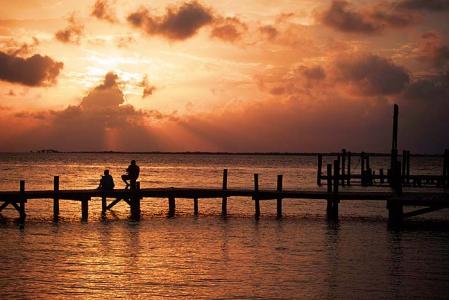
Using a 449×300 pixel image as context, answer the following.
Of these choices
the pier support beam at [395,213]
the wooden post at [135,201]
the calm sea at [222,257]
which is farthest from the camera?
the wooden post at [135,201]

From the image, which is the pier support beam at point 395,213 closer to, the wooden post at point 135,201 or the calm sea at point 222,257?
the calm sea at point 222,257

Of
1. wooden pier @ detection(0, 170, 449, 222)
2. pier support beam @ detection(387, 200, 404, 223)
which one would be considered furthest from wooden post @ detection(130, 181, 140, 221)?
pier support beam @ detection(387, 200, 404, 223)

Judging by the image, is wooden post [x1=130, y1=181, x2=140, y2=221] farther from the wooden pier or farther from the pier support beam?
the pier support beam

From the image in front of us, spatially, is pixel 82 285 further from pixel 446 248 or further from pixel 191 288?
pixel 446 248

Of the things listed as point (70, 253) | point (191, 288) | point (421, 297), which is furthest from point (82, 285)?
point (421, 297)

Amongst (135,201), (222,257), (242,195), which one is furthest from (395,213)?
(135,201)

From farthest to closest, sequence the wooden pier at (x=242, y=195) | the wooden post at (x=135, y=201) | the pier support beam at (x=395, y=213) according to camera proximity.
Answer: the wooden post at (x=135, y=201), the pier support beam at (x=395, y=213), the wooden pier at (x=242, y=195)

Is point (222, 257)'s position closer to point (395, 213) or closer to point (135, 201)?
point (395, 213)

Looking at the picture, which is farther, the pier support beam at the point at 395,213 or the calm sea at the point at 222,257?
the pier support beam at the point at 395,213

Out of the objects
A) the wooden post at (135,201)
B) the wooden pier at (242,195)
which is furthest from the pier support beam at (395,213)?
the wooden post at (135,201)

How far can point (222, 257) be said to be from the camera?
67.1 feet

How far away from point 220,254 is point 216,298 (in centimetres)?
609

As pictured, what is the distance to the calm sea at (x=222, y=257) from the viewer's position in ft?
52.0

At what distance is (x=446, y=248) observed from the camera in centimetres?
2278
